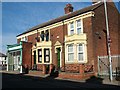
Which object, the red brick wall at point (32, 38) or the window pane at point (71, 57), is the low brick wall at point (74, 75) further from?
the red brick wall at point (32, 38)

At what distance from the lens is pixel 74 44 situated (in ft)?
77.3

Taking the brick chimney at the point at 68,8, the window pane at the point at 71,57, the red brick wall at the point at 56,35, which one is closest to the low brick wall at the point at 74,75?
the window pane at the point at 71,57

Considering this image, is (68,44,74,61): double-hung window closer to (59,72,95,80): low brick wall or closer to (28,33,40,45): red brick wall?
(59,72,95,80): low brick wall

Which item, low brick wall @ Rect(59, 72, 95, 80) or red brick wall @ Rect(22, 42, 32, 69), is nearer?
low brick wall @ Rect(59, 72, 95, 80)

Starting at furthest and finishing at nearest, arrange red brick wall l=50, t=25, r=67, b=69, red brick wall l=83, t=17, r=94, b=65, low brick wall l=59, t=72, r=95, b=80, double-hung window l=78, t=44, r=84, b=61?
red brick wall l=50, t=25, r=67, b=69, double-hung window l=78, t=44, r=84, b=61, red brick wall l=83, t=17, r=94, b=65, low brick wall l=59, t=72, r=95, b=80

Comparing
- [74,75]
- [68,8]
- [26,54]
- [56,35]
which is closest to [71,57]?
[56,35]

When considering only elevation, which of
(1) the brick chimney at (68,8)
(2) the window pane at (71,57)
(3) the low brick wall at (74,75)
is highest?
(1) the brick chimney at (68,8)

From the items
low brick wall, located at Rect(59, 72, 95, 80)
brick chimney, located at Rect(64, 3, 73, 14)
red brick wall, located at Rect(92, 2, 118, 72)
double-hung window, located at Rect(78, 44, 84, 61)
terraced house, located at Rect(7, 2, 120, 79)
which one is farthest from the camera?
brick chimney, located at Rect(64, 3, 73, 14)

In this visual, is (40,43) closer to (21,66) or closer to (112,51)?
(21,66)

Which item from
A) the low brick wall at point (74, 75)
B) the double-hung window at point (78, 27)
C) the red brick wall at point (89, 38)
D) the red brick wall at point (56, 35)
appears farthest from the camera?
the red brick wall at point (56, 35)

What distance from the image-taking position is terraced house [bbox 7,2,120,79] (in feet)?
73.7

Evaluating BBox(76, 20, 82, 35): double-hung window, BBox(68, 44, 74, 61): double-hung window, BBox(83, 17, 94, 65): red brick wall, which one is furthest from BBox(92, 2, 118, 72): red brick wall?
BBox(68, 44, 74, 61): double-hung window

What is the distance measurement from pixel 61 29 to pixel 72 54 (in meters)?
3.98

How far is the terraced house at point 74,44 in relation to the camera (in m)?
22.5
